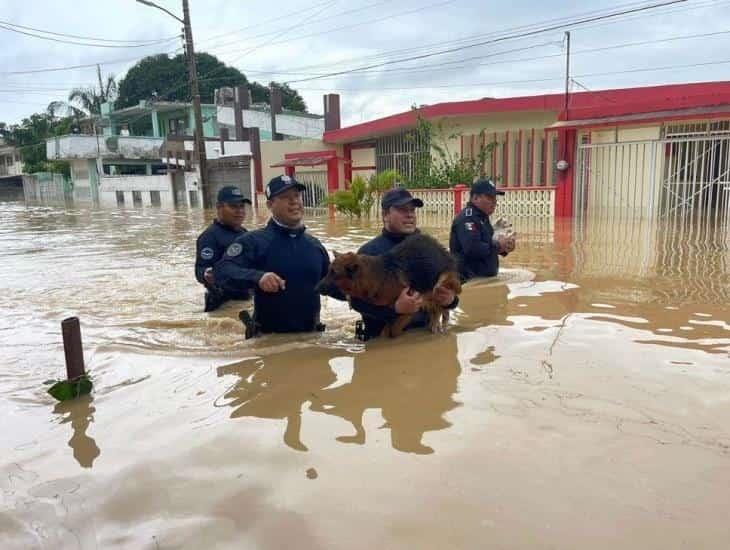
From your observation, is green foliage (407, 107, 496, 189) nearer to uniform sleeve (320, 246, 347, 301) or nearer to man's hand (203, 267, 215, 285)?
man's hand (203, 267, 215, 285)

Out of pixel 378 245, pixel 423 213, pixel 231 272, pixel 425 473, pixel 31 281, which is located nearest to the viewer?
pixel 425 473

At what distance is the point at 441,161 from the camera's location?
21.2m

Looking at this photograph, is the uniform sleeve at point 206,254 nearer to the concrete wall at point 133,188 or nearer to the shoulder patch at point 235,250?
the shoulder patch at point 235,250

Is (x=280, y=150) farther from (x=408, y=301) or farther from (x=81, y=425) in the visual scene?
(x=81, y=425)

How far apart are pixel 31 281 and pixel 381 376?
26.0 feet

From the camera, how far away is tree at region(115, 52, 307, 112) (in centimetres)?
6562

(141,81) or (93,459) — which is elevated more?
(141,81)

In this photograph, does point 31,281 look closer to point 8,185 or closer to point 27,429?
point 27,429

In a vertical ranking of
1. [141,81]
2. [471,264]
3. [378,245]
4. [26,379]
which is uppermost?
[141,81]

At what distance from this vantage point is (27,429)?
10.8ft

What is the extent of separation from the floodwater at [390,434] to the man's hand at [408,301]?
350 mm

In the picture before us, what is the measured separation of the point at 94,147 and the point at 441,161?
1426 inches

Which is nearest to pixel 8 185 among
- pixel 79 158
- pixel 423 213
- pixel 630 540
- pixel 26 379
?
pixel 79 158

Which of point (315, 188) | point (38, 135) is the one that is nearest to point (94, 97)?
point (38, 135)
